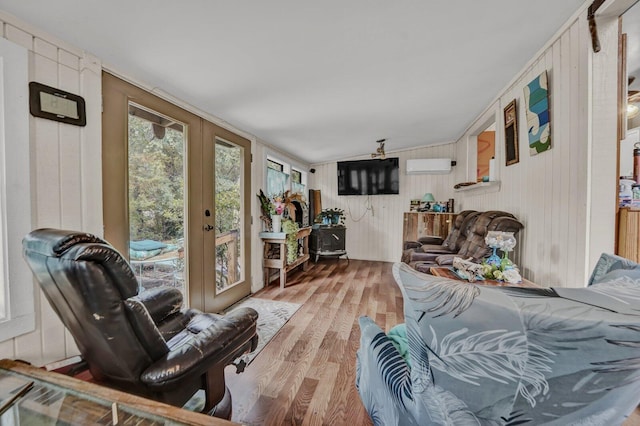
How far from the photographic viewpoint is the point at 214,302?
253 cm

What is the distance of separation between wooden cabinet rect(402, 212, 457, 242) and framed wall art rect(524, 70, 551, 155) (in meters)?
2.11

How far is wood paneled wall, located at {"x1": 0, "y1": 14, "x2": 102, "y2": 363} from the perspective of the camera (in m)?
1.25

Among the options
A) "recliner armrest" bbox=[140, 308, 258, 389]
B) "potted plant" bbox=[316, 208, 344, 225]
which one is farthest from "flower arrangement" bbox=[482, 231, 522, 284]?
"potted plant" bbox=[316, 208, 344, 225]

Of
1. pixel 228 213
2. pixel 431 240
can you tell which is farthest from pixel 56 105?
pixel 431 240

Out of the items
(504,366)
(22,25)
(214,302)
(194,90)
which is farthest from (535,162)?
(22,25)

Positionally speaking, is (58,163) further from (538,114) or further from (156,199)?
(538,114)

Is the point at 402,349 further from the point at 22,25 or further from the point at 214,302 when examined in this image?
the point at 22,25

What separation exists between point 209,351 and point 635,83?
381cm

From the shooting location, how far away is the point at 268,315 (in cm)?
255

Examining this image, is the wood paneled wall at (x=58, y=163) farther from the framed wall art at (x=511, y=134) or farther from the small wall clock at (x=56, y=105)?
the framed wall art at (x=511, y=134)

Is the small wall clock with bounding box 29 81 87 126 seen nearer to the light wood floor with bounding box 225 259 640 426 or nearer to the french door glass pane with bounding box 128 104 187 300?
the french door glass pane with bounding box 128 104 187 300

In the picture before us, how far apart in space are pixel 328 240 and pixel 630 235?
373 centimetres

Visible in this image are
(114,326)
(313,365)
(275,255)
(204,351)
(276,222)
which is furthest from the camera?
(275,255)

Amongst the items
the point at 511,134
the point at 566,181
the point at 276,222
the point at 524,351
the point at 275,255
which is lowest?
the point at 275,255
